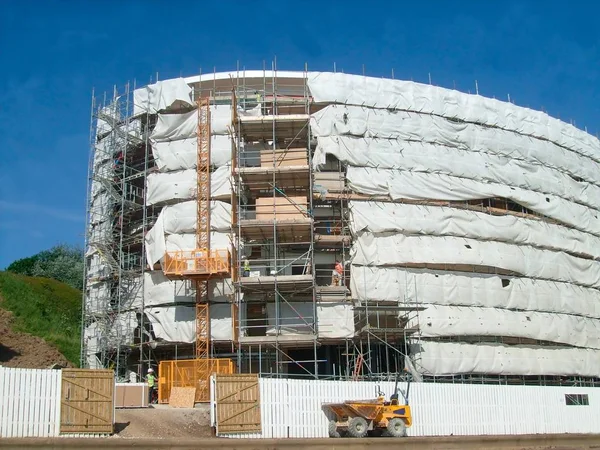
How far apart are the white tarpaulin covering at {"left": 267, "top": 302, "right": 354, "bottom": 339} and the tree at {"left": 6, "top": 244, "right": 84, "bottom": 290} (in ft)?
93.0

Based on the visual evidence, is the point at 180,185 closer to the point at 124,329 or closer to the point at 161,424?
the point at 124,329

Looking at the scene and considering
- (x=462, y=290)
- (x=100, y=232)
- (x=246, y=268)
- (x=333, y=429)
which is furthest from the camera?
(x=100, y=232)

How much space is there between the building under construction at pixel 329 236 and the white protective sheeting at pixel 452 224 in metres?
0.09

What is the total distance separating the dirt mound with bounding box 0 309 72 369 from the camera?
2889cm

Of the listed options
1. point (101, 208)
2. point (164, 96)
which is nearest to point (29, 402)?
point (164, 96)

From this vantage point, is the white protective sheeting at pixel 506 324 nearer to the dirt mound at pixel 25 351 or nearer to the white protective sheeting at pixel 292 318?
the white protective sheeting at pixel 292 318

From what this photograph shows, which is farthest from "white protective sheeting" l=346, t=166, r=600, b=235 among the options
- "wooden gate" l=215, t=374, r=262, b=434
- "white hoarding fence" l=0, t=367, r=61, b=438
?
"white hoarding fence" l=0, t=367, r=61, b=438

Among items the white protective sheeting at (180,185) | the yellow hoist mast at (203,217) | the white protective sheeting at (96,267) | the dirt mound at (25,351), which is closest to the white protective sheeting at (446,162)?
the white protective sheeting at (180,185)

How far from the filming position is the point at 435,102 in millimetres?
34969

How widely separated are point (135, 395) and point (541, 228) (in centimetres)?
2076

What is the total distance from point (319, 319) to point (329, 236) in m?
3.59

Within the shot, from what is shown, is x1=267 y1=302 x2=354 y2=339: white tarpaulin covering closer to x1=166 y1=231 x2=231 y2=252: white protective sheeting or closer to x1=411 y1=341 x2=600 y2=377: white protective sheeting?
x1=411 y1=341 x2=600 y2=377: white protective sheeting

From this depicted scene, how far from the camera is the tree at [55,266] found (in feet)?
181

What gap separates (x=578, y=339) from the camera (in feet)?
115
